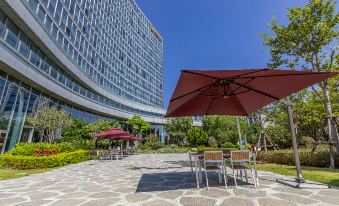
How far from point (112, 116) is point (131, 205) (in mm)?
34776

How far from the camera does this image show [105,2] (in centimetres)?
4406

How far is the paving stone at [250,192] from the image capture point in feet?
15.3

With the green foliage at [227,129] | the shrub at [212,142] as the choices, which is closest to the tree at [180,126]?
the green foliage at [227,129]

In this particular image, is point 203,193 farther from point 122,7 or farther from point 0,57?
point 122,7

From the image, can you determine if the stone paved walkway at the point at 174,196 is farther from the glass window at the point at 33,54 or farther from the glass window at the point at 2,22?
the glass window at the point at 33,54

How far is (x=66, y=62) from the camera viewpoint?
22641mm

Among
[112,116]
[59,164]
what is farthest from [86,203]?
[112,116]

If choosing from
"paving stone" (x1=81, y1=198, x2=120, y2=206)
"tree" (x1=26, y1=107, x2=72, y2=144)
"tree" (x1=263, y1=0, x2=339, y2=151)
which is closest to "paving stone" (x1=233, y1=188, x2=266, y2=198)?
"paving stone" (x1=81, y1=198, x2=120, y2=206)

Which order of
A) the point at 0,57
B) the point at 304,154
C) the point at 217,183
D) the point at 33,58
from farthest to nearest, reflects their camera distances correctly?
the point at 33,58
the point at 0,57
the point at 304,154
the point at 217,183

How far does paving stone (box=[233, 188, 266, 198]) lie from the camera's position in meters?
4.68

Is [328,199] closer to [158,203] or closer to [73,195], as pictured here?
[158,203]

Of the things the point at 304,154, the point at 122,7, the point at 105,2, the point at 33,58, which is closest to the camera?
the point at 304,154

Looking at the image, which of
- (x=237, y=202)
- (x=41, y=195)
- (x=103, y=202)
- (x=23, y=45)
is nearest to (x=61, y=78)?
(x=23, y=45)

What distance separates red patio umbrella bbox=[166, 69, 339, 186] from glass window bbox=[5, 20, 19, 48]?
1498 cm
